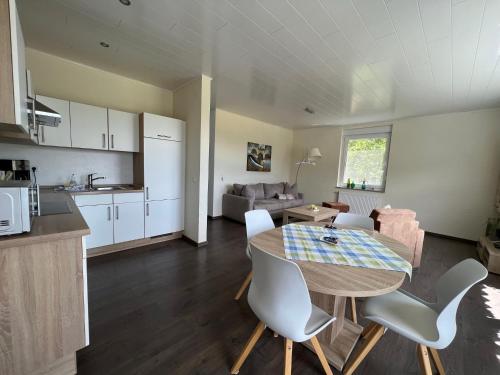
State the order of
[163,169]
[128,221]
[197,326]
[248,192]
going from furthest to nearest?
[248,192] < [163,169] < [128,221] < [197,326]

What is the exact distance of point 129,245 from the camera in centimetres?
303

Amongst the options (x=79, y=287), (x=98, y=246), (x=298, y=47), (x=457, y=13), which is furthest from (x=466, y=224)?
(x=98, y=246)

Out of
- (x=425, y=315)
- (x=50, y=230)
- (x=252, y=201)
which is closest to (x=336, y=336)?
(x=425, y=315)

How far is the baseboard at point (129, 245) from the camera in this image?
2738 mm

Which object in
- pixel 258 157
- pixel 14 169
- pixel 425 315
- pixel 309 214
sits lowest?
pixel 425 315

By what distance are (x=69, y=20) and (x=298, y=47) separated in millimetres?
2169

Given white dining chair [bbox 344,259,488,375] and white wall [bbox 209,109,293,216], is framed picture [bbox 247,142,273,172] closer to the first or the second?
white wall [bbox 209,109,293,216]

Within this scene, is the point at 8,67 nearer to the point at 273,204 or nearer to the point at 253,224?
the point at 253,224

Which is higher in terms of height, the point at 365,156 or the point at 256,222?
the point at 365,156

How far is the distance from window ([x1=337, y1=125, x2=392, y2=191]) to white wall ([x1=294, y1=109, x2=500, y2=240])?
231 millimetres

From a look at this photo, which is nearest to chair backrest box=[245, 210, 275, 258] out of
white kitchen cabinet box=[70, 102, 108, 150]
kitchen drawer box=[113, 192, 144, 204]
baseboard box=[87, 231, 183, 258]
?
kitchen drawer box=[113, 192, 144, 204]

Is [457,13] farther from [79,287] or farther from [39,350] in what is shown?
[39,350]

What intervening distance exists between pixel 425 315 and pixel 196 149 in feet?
9.67

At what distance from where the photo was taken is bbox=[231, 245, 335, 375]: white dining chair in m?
0.97
